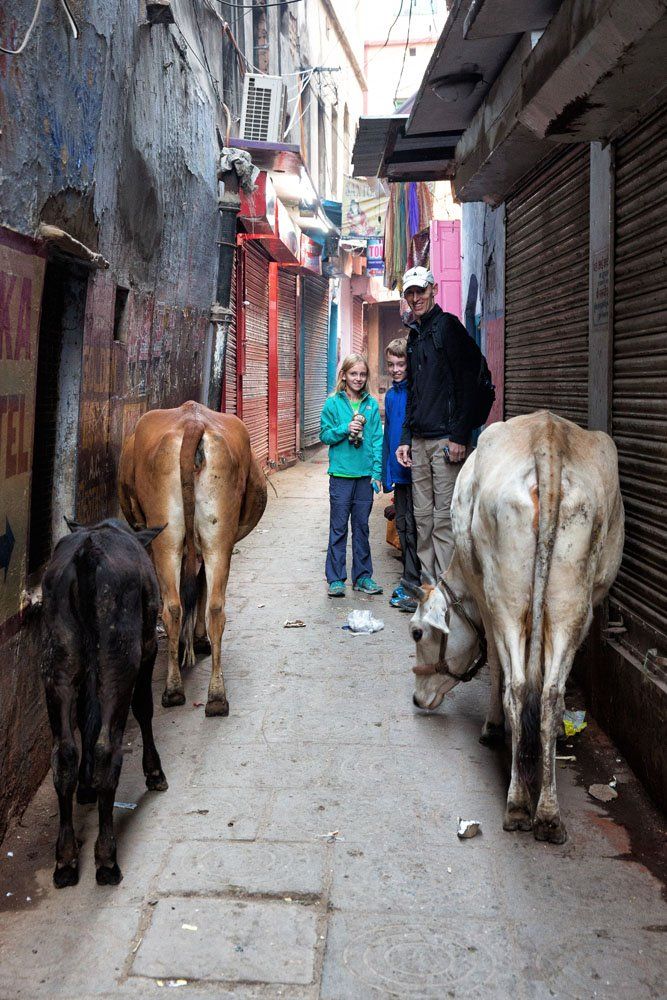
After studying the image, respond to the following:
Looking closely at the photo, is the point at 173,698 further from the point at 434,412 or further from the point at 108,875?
the point at 434,412

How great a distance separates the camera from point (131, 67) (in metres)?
5.85

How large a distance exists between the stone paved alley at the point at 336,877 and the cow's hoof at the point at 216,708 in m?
0.05

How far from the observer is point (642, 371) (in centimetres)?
430

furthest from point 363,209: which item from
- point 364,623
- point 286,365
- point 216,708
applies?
point 216,708

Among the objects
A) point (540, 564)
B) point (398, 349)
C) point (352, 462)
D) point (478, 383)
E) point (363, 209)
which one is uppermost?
point (363, 209)

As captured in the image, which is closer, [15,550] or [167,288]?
[15,550]

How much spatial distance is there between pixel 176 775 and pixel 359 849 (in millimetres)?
1061

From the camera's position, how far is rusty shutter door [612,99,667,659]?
4055 millimetres

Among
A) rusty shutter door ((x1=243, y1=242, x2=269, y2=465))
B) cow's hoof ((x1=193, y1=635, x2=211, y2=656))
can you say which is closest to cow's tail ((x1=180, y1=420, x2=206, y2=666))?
cow's hoof ((x1=193, y1=635, x2=211, y2=656))

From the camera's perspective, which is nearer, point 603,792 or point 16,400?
point 16,400

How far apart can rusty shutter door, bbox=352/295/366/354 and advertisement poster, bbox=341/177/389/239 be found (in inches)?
314

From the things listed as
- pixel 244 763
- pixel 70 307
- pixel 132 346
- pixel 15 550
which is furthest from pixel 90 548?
pixel 132 346

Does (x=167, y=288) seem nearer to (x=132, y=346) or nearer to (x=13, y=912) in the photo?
(x=132, y=346)

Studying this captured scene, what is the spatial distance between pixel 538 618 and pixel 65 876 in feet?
6.54
